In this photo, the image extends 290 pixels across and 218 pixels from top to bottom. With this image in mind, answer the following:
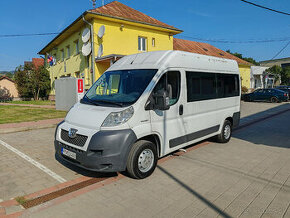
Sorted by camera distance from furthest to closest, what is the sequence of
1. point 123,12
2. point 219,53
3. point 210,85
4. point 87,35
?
point 219,53 < point 123,12 < point 87,35 < point 210,85

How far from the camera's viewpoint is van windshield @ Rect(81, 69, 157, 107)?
3933 mm

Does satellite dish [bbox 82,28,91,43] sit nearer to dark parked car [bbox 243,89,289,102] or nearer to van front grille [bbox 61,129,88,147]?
van front grille [bbox 61,129,88,147]

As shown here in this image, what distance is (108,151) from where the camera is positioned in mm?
3422

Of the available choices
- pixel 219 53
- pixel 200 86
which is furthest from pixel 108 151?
pixel 219 53

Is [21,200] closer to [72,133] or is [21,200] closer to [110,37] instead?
[72,133]

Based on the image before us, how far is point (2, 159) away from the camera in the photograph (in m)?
5.02

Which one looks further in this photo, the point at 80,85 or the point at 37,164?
the point at 80,85

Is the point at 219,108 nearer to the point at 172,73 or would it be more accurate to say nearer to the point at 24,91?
the point at 172,73

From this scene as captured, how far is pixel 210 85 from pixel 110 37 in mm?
11698

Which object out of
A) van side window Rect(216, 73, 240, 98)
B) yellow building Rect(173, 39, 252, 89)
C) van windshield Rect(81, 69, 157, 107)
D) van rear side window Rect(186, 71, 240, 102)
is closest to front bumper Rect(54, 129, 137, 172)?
van windshield Rect(81, 69, 157, 107)

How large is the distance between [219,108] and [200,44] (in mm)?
Result: 27427

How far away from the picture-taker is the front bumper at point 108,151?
342cm

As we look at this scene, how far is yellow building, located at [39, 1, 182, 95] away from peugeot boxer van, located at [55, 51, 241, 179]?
29.1 feet

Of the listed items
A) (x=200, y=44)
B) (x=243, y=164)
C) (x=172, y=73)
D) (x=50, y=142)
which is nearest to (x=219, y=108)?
(x=243, y=164)
